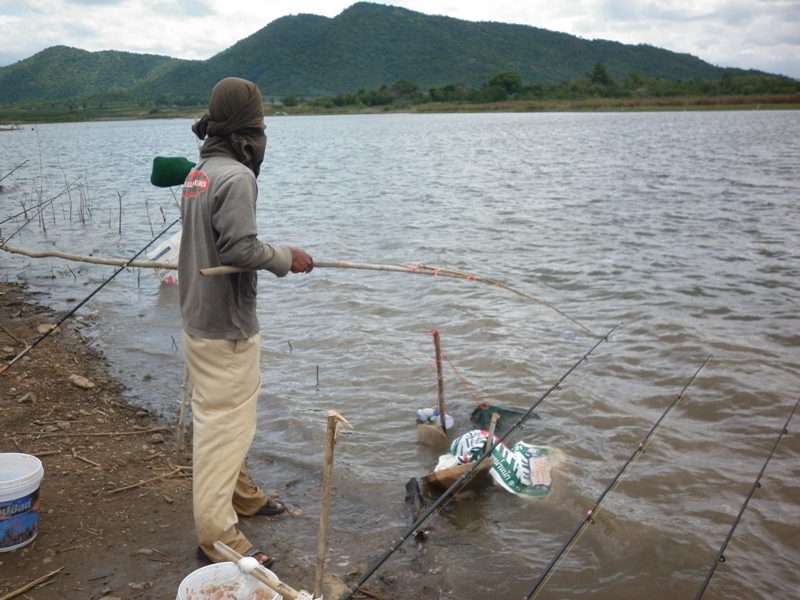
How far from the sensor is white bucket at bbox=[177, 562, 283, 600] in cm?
292

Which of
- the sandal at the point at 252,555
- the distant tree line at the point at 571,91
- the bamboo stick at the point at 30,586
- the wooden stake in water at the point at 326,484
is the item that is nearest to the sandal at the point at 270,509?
the sandal at the point at 252,555

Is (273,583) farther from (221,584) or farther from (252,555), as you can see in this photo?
(252,555)

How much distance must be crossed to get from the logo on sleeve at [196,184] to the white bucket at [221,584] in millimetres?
1623

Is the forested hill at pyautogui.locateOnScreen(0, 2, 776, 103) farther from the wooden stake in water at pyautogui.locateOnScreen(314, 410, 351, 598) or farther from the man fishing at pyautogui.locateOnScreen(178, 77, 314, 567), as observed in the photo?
the wooden stake in water at pyautogui.locateOnScreen(314, 410, 351, 598)

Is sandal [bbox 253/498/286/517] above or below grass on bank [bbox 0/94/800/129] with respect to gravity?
below

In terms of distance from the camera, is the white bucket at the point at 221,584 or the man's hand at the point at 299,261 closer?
the white bucket at the point at 221,584

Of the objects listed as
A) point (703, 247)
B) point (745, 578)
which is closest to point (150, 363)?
point (745, 578)

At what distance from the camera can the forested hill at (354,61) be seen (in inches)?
5541

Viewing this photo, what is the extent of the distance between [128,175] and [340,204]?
1115 centimetres

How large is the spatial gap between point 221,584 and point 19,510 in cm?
119

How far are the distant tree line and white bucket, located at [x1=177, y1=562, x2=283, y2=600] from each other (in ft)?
301

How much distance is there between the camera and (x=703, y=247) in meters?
13.1

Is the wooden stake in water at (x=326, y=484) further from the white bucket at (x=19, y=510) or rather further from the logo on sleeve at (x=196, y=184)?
the white bucket at (x=19, y=510)

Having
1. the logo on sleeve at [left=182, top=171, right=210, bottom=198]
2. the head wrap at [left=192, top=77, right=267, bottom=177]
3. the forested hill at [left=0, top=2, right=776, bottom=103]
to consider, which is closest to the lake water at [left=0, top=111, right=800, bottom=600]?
the logo on sleeve at [left=182, top=171, right=210, bottom=198]
